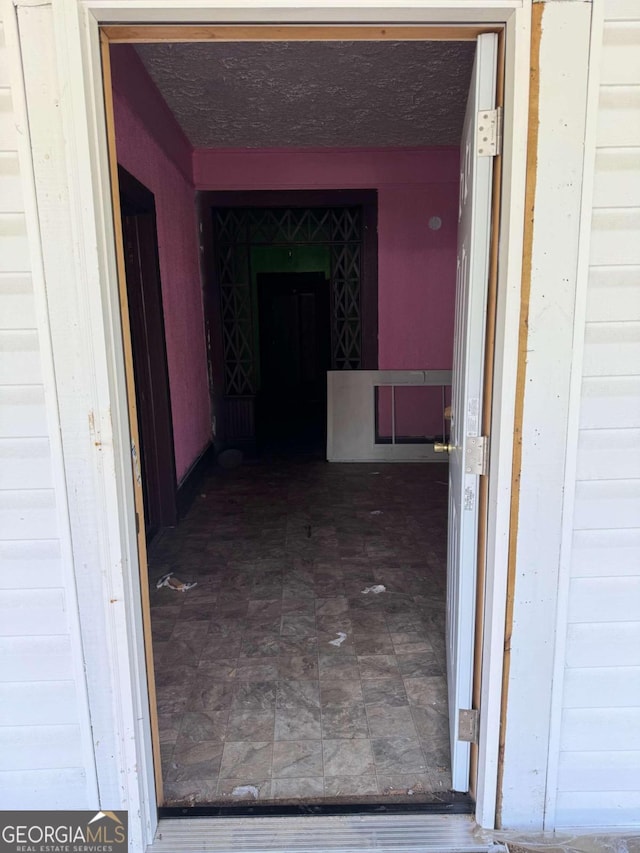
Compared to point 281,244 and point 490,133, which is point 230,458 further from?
point 490,133

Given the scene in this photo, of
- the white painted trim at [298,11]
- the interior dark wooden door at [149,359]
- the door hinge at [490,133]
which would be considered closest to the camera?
the white painted trim at [298,11]

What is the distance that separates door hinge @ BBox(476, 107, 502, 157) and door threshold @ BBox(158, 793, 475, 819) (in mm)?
1825

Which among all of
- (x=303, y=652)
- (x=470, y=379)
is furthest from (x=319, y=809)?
(x=470, y=379)

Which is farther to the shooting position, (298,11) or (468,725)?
(468,725)

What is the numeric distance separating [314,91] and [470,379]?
3160mm

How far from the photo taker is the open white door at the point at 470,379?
1.41 metres

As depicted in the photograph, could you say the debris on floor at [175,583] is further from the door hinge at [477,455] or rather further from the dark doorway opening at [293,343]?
the dark doorway opening at [293,343]

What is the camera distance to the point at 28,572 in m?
1.46

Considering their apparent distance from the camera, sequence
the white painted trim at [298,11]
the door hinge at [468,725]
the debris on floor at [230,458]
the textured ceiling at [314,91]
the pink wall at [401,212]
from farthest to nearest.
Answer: the debris on floor at [230,458], the pink wall at [401,212], the textured ceiling at [314,91], the door hinge at [468,725], the white painted trim at [298,11]

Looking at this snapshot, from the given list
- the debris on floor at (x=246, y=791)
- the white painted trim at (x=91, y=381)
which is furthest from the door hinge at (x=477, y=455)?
the debris on floor at (x=246, y=791)

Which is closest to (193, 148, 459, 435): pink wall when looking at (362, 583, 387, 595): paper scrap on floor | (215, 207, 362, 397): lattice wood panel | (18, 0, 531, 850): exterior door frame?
(215, 207, 362, 397): lattice wood panel

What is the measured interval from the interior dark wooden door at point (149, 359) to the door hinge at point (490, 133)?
97.8 inches

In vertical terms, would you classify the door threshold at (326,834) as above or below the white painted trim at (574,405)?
below

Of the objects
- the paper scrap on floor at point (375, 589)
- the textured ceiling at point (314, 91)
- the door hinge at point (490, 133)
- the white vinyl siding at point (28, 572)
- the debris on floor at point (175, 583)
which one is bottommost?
the paper scrap on floor at point (375, 589)
